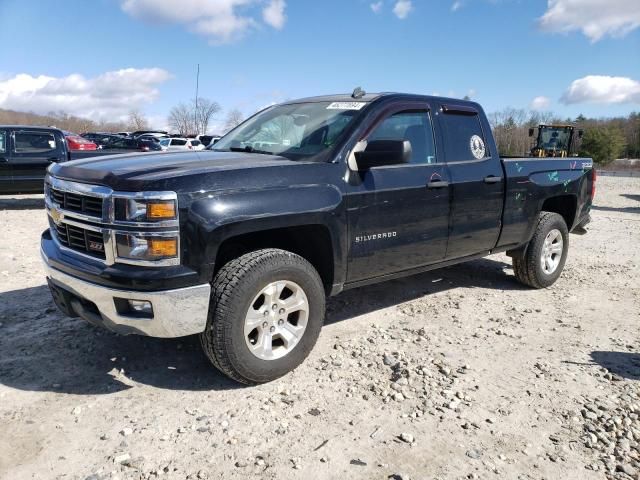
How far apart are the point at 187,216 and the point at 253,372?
1.09 metres

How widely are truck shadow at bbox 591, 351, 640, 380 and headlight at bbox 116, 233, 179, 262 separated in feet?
10.5

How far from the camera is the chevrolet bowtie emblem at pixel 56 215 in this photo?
3.29m

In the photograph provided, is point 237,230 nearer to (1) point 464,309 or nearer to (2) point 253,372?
(2) point 253,372

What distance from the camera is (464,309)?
495 cm

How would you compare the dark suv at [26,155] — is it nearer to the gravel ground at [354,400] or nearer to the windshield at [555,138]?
the gravel ground at [354,400]

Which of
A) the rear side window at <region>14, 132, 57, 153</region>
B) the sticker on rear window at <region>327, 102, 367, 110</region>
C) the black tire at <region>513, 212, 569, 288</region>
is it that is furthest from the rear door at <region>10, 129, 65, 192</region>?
the black tire at <region>513, 212, 569, 288</region>

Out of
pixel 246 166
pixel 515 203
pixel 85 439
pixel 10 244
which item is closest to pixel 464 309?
pixel 515 203

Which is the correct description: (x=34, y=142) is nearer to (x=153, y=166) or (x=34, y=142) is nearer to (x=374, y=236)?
(x=153, y=166)

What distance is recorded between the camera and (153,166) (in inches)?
122

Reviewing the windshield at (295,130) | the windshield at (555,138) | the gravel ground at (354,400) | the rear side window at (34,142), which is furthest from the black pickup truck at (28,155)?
the windshield at (555,138)

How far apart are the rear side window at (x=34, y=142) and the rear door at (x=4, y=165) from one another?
19 cm

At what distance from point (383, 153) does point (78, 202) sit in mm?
1998

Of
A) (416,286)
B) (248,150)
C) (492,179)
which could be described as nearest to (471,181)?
(492,179)

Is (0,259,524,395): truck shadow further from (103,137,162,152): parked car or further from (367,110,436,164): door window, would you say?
(103,137,162,152): parked car
